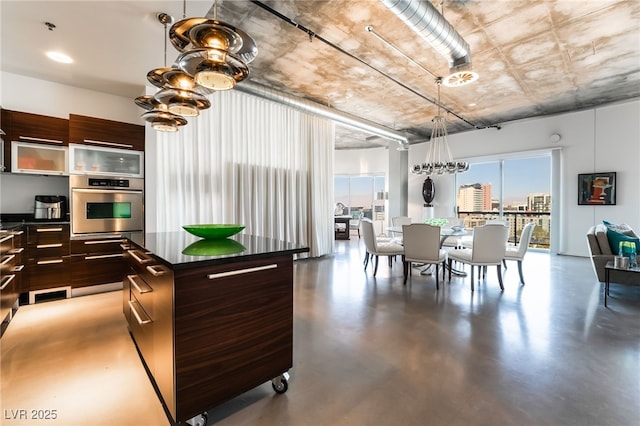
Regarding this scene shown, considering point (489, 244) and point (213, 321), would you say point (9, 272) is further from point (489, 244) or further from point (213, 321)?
point (489, 244)

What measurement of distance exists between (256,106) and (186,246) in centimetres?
416

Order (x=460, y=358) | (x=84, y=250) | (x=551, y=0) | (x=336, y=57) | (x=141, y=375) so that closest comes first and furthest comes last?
(x=141, y=375), (x=460, y=358), (x=551, y=0), (x=84, y=250), (x=336, y=57)

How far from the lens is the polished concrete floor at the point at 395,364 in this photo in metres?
1.65

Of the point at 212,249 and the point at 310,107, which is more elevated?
the point at 310,107

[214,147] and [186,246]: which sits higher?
[214,147]

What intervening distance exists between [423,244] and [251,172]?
3.25 m

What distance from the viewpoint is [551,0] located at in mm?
3002

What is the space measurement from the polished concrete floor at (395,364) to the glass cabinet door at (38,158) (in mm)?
1678

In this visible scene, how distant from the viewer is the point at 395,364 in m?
2.15

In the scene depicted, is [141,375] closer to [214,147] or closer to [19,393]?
[19,393]

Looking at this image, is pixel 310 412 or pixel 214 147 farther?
pixel 214 147

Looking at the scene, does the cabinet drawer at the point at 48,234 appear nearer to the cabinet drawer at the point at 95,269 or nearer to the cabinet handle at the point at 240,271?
the cabinet drawer at the point at 95,269

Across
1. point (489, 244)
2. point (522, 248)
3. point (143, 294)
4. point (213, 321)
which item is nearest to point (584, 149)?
point (522, 248)

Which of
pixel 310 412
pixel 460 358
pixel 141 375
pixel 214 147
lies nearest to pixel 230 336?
pixel 310 412
